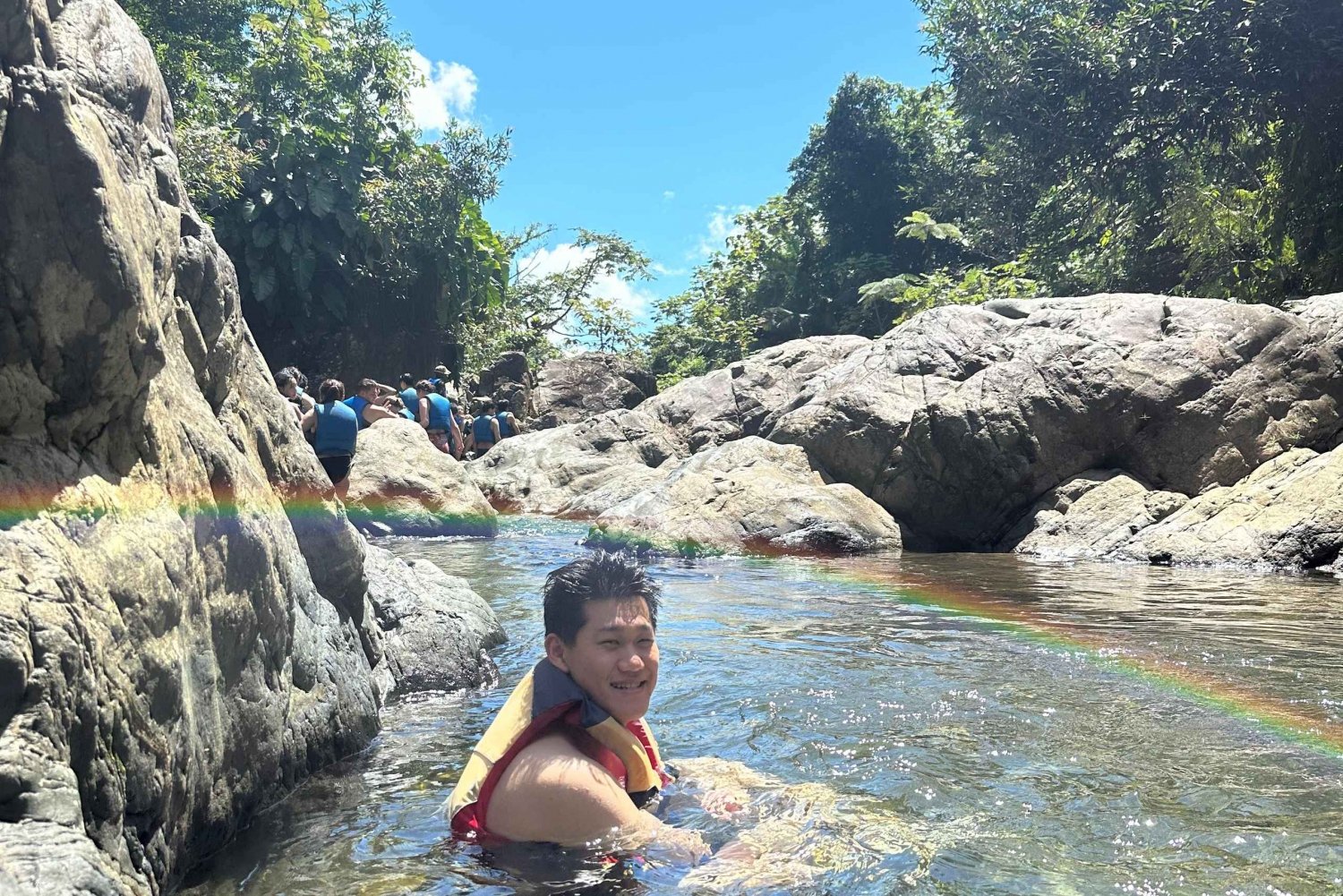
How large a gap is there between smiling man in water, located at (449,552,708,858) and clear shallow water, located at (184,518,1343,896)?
149 mm

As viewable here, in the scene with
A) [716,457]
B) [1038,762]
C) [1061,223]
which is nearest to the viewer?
[1038,762]

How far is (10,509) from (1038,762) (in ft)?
12.5

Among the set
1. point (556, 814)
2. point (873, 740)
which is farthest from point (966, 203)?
point (556, 814)

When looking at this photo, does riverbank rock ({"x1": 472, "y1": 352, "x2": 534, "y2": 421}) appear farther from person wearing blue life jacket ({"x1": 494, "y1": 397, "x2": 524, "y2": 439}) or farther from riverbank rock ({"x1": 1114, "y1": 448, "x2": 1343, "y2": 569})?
riverbank rock ({"x1": 1114, "y1": 448, "x2": 1343, "y2": 569})

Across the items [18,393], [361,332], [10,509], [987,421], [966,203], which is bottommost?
[10,509]

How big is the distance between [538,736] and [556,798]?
7.6 inches

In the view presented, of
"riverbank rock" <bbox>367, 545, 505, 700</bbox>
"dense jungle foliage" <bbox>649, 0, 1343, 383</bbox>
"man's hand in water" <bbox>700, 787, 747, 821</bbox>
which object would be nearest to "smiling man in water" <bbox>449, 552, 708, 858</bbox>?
"man's hand in water" <bbox>700, 787, 747, 821</bbox>

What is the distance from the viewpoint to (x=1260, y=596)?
29.3 feet

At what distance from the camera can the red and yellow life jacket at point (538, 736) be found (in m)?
3.28

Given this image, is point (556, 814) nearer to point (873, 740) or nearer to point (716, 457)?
point (873, 740)

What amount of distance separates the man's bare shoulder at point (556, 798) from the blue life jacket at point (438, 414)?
17.6m

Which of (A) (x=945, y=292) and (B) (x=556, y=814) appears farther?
(A) (x=945, y=292)

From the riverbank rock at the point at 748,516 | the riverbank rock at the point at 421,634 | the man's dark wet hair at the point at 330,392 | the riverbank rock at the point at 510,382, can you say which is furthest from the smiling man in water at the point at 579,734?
the riverbank rock at the point at 510,382

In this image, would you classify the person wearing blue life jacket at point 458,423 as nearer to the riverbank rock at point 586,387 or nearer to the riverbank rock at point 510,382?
the riverbank rock at point 510,382
